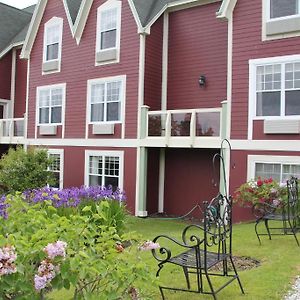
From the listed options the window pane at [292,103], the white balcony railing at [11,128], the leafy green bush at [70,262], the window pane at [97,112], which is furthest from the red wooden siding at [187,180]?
the leafy green bush at [70,262]

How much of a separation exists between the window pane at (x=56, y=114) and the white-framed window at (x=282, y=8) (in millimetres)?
11241

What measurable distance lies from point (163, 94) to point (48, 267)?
1617 centimetres

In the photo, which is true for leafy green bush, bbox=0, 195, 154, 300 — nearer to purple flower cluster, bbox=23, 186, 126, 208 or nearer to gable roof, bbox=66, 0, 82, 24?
purple flower cluster, bbox=23, 186, 126, 208

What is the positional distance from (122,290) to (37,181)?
1519 cm

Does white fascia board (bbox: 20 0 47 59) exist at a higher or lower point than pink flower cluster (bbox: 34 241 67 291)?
higher

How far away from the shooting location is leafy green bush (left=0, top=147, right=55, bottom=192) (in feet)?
57.6

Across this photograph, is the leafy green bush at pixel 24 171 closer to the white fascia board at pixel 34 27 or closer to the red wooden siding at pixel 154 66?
the red wooden siding at pixel 154 66

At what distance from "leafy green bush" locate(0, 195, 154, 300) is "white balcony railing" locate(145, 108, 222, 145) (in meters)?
12.0

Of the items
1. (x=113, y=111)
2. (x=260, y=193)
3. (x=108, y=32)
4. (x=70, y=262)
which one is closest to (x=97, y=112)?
(x=113, y=111)

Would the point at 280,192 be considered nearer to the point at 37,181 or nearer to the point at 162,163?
the point at 162,163

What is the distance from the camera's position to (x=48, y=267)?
3.01 meters

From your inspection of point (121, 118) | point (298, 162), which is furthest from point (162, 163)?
point (298, 162)

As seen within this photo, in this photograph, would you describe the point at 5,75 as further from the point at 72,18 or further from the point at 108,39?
the point at 108,39

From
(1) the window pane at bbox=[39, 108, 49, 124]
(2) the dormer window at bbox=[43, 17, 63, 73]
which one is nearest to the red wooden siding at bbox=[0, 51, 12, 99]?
(1) the window pane at bbox=[39, 108, 49, 124]
